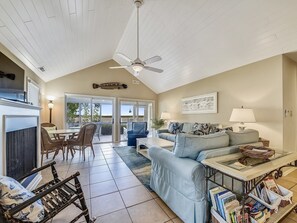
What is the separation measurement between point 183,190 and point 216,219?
0.37 metres

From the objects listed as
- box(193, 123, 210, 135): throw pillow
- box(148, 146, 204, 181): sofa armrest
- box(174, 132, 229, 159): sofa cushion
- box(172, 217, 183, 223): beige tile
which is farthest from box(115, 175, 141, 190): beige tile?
box(193, 123, 210, 135): throw pillow

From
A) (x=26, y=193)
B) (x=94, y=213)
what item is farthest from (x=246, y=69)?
(x=26, y=193)

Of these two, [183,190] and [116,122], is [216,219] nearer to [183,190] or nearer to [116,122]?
[183,190]

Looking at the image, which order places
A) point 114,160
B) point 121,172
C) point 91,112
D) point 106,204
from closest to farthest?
1. point 106,204
2. point 121,172
3. point 114,160
4. point 91,112

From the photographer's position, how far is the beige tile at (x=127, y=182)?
240 centimetres

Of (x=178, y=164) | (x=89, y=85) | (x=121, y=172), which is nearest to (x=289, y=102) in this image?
(x=178, y=164)

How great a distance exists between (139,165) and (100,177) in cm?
91

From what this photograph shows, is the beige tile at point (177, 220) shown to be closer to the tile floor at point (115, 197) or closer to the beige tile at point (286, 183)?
the tile floor at point (115, 197)

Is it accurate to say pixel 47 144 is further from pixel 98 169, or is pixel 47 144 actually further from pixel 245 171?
pixel 245 171

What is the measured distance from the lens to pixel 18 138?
6.39 ft

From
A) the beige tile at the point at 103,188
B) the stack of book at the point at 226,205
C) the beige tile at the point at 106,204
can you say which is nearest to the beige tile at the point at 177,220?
the stack of book at the point at 226,205

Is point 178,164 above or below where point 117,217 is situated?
above

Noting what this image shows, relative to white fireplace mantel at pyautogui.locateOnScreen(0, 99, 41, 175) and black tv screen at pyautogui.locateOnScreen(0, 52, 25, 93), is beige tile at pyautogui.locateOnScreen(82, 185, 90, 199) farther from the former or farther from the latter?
black tv screen at pyautogui.locateOnScreen(0, 52, 25, 93)

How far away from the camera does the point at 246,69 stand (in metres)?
3.57
